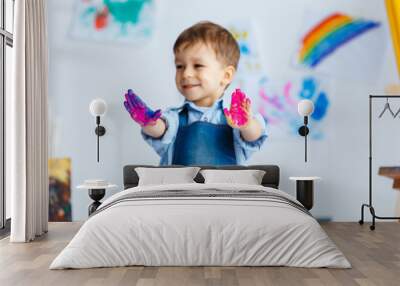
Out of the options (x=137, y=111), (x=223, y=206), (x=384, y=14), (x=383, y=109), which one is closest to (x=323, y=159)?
(x=383, y=109)

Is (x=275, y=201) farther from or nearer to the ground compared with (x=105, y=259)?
farther from the ground

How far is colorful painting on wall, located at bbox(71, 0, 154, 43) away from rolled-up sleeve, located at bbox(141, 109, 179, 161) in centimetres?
104

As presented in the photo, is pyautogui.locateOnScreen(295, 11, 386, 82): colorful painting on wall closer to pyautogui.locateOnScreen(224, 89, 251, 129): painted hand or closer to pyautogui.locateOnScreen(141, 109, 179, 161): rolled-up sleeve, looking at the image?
pyautogui.locateOnScreen(224, 89, 251, 129): painted hand

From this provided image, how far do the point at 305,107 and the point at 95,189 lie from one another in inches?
110

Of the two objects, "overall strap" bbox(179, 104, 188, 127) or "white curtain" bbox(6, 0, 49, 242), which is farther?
"overall strap" bbox(179, 104, 188, 127)

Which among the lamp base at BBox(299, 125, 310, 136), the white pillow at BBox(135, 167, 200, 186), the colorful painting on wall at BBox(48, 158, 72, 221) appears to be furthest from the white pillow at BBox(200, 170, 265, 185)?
the colorful painting on wall at BBox(48, 158, 72, 221)

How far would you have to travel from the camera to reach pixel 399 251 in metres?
5.39

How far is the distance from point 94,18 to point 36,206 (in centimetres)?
267

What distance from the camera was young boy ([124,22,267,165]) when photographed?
293 inches

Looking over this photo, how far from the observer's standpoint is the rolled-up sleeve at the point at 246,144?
7.44 meters

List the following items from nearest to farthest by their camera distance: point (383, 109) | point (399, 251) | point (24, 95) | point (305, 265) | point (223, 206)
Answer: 1. point (305, 265)
2. point (223, 206)
3. point (399, 251)
4. point (24, 95)
5. point (383, 109)

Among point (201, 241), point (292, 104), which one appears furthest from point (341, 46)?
point (201, 241)

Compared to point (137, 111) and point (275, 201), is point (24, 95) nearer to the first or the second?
point (137, 111)

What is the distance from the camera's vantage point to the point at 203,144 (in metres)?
7.44
